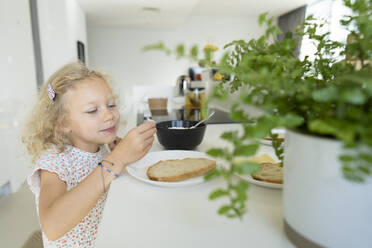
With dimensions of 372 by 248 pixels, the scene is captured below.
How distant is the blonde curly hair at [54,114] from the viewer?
0.98 m

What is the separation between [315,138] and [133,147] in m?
0.55

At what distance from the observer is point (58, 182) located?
75 centimetres

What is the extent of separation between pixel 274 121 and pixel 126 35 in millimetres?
6843

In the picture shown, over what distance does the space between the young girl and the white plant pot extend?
0.49 meters

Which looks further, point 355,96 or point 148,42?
point 148,42

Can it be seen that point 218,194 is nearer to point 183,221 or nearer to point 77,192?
point 183,221

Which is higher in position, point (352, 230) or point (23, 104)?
point (352, 230)

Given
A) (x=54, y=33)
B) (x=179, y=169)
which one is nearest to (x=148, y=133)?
(x=179, y=169)

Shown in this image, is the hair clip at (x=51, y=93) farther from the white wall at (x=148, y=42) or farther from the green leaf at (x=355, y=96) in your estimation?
the white wall at (x=148, y=42)

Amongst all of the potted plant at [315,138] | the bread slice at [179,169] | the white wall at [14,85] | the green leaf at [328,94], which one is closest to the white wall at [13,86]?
the white wall at [14,85]

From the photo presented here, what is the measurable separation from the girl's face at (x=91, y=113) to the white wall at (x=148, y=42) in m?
5.64

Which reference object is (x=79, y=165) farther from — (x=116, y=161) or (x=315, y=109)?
(x=315, y=109)

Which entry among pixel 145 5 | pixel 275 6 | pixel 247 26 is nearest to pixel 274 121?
pixel 145 5

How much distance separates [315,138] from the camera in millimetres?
286
